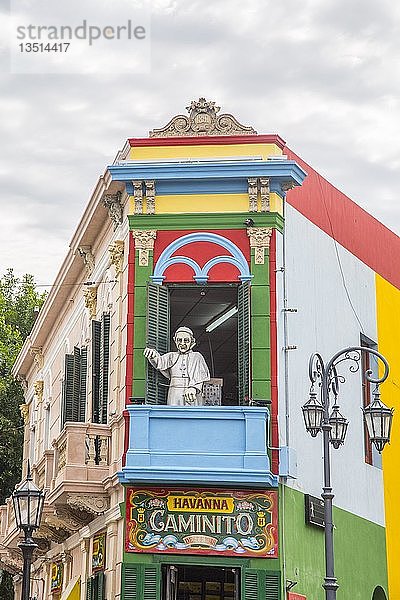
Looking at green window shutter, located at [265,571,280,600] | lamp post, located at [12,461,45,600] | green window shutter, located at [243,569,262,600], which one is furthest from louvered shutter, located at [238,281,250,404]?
lamp post, located at [12,461,45,600]

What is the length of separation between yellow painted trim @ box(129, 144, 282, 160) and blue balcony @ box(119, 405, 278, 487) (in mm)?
4058

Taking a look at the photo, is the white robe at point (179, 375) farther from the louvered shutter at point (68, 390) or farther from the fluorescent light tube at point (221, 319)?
the louvered shutter at point (68, 390)

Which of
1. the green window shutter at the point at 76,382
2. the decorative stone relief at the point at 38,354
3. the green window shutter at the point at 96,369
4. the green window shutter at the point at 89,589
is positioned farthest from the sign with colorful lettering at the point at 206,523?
the decorative stone relief at the point at 38,354

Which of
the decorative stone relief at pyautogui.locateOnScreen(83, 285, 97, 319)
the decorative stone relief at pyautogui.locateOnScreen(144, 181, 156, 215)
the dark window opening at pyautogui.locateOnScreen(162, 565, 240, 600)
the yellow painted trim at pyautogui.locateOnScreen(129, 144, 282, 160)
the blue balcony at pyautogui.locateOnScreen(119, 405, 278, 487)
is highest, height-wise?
the yellow painted trim at pyautogui.locateOnScreen(129, 144, 282, 160)

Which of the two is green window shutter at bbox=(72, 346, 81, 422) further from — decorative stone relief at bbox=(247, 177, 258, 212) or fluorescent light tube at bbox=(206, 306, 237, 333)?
decorative stone relief at bbox=(247, 177, 258, 212)

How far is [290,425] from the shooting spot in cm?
1764

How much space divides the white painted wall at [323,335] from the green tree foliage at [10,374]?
15.4 m

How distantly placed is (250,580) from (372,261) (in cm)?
832

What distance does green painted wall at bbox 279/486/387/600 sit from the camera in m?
17.1

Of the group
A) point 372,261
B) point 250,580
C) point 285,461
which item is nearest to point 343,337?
point 372,261

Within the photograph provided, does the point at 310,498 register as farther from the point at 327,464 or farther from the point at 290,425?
the point at 327,464

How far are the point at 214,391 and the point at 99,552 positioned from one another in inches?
129

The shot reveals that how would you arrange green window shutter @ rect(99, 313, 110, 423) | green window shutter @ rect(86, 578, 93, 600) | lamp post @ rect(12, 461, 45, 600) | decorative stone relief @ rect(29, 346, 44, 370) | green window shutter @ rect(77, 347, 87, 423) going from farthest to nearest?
1. decorative stone relief @ rect(29, 346, 44, 370)
2. green window shutter @ rect(77, 347, 87, 423)
3. green window shutter @ rect(99, 313, 110, 423)
4. green window shutter @ rect(86, 578, 93, 600)
5. lamp post @ rect(12, 461, 45, 600)

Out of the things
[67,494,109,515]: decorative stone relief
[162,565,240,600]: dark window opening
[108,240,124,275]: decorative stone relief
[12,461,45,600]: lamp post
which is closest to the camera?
[12,461,45,600]: lamp post
